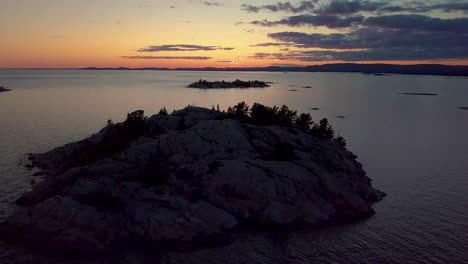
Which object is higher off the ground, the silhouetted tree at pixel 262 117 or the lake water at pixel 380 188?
the silhouetted tree at pixel 262 117

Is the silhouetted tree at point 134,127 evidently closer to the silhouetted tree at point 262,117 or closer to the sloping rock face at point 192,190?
the sloping rock face at point 192,190

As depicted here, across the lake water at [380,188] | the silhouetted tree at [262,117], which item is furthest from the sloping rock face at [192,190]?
the silhouetted tree at [262,117]

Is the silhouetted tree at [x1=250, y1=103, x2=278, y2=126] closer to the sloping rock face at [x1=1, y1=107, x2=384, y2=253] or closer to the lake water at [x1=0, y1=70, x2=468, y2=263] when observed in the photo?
the sloping rock face at [x1=1, y1=107, x2=384, y2=253]

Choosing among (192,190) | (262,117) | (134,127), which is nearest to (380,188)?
(262,117)

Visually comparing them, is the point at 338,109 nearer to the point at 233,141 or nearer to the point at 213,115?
the point at 213,115

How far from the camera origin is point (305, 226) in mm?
46312

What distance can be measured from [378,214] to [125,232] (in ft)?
98.1

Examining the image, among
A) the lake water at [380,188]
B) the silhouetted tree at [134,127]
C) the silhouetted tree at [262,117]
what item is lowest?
the lake water at [380,188]

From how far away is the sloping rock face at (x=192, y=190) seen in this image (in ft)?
137

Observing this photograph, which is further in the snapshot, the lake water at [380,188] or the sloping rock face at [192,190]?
the sloping rock face at [192,190]

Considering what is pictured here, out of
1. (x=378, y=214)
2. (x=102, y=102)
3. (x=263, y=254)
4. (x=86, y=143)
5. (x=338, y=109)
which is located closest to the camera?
(x=263, y=254)

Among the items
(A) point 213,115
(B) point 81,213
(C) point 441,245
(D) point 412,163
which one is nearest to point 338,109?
(D) point 412,163

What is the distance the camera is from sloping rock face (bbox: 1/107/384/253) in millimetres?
41844

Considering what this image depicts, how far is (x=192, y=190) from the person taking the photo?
49.4m
